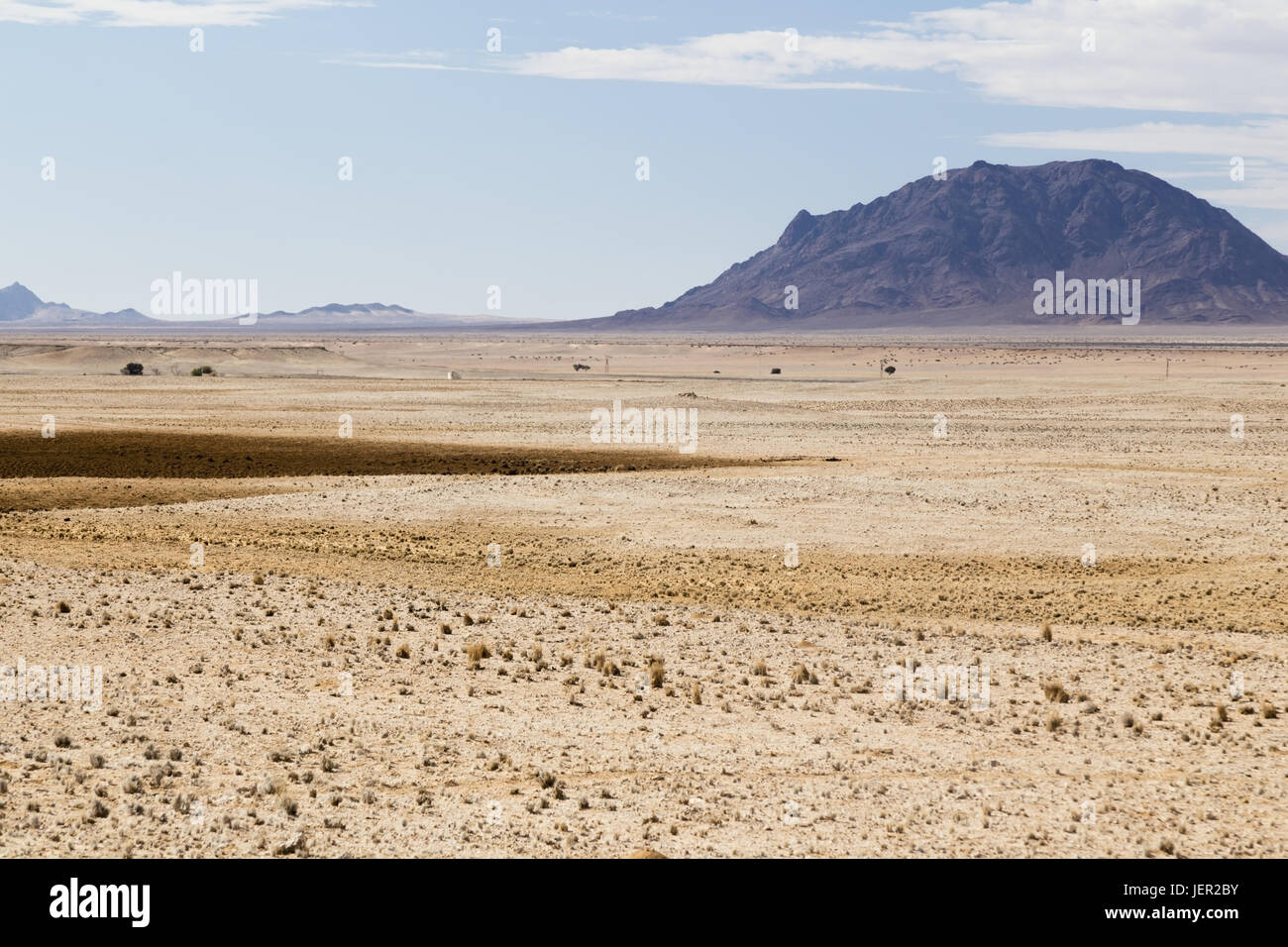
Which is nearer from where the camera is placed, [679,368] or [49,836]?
[49,836]

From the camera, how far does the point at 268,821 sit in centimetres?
1359

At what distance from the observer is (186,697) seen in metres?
18.2

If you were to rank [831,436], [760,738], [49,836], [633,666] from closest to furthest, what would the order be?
[49,836]
[760,738]
[633,666]
[831,436]

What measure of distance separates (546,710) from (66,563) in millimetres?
12977

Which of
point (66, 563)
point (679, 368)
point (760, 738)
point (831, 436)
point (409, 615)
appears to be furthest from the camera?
point (679, 368)

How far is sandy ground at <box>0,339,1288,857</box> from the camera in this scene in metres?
14.0

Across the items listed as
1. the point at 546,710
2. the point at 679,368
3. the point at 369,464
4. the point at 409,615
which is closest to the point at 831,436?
the point at 369,464

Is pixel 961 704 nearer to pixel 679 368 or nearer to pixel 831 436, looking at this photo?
pixel 831 436

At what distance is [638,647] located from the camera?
21703 mm

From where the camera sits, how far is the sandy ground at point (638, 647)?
14.0 metres
